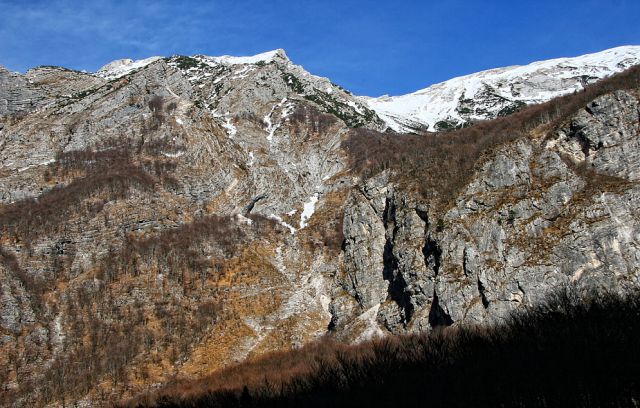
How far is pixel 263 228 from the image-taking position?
110 meters

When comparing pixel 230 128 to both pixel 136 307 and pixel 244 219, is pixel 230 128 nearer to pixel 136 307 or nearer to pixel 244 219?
pixel 244 219

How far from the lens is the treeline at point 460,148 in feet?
267

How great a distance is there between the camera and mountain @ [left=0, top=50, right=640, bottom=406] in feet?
218

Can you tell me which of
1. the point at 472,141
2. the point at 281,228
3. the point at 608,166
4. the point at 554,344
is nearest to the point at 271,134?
the point at 281,228

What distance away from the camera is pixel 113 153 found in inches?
4791

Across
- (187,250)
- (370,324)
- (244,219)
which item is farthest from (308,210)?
(370,324)

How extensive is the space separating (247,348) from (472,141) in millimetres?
61836

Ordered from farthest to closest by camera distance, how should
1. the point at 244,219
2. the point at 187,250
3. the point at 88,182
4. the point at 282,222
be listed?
the point at 282,222 < the point at 244,219 < the point at 88,182 < the point at 187,250

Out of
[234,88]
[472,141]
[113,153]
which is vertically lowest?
[472,141]

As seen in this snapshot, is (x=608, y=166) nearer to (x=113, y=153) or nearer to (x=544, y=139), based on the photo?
(x=544, y=139)

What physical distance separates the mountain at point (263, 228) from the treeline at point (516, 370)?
28.8 m

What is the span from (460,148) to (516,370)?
88.1 m

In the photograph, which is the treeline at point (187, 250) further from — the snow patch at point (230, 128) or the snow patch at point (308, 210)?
the snow patch at point (230, 128)

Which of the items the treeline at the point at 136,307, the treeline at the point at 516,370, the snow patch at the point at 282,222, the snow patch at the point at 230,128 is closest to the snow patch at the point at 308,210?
the snow patch at the point at 282,222
